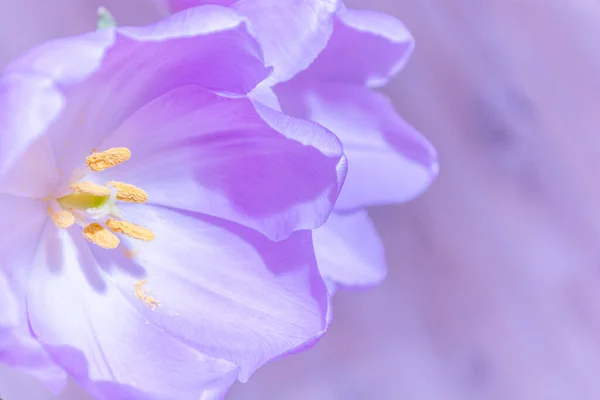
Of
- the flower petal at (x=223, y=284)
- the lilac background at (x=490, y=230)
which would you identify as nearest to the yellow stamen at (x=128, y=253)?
the flower petal at (x=223, y=284)

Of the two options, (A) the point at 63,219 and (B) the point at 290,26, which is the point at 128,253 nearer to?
(A) the point at 63,219

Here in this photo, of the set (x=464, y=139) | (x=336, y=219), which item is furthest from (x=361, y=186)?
(x=464, y=139)

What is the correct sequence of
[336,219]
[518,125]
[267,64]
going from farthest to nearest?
[518,125], [336,219], [267,64]

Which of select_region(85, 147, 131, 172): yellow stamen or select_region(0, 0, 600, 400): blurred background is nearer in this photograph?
select_region(85, 147, 131, 172): yellow stamen

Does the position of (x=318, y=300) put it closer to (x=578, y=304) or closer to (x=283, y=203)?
(x=283, y=203)

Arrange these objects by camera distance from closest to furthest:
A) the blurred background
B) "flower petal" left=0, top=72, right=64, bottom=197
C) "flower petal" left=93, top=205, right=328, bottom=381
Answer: "flower petal" left=0, top=72, right=64, bottom=197 → "flower petal" left=93, top=205, right=328, bottom=381 → the blurred background

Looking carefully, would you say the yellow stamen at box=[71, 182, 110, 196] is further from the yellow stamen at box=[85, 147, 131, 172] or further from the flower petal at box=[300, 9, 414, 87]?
the flower petal at box=[300, 9, 414, 87]

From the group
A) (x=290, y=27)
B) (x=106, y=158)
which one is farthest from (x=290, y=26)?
(x=106, y=158)

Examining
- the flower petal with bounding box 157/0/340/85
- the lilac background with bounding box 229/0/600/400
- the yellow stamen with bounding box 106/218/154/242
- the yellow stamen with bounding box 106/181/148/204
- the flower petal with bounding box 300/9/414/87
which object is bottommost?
the lilac background with bounding box 229/0/600/400

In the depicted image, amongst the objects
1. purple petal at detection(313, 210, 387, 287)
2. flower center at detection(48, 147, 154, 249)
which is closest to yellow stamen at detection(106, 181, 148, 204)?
flower center at detection(48, 147, 154, 249)
